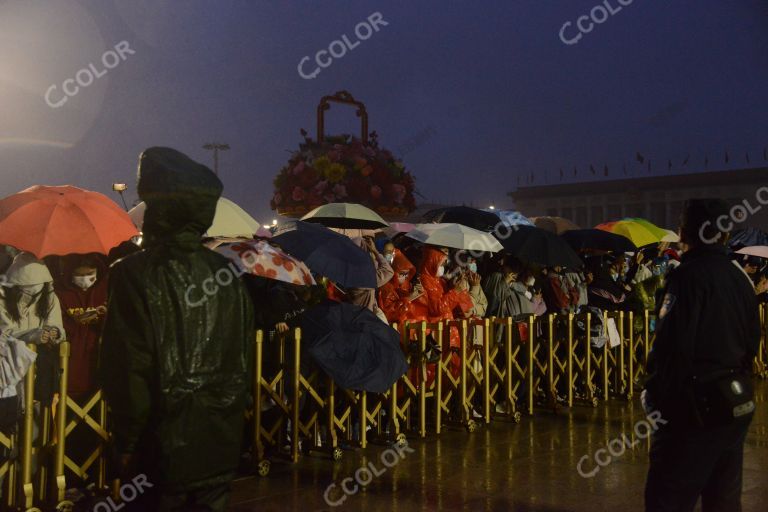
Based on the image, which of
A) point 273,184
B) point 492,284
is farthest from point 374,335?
point 273,184

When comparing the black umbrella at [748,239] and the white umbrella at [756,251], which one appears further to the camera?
the black umbrella at [748,239]

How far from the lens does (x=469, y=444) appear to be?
7684mm

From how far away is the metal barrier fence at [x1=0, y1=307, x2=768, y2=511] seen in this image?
539 cm

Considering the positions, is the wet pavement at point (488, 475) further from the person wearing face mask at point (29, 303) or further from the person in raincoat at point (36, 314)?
the person wearing face mask at point (29, 303)

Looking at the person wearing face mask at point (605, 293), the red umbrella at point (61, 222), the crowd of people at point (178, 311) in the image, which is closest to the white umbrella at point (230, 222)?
the crowd of people at point (178, 311)

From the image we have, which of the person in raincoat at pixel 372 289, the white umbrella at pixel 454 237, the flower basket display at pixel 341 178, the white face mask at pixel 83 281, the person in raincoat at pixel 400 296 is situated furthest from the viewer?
the flower basket display at pixel 341 178

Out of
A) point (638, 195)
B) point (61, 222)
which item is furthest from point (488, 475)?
point (638, 195)

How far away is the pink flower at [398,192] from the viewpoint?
429 inches

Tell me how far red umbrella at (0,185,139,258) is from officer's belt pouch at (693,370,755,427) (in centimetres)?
445

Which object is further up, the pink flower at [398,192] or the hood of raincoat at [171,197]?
the pink flower at [398,192]

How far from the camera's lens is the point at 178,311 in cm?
313

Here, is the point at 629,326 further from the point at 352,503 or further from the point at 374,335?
the point at 352,503

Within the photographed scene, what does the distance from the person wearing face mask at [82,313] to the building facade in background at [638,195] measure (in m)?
54.2

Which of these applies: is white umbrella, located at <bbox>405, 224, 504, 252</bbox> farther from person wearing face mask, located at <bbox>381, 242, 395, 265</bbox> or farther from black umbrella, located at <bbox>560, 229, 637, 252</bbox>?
black umbrella, located at <bbox>560, 229, 637, 252</bbox>
